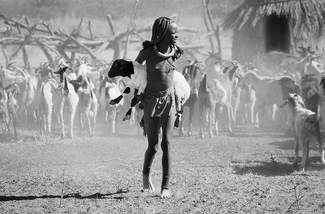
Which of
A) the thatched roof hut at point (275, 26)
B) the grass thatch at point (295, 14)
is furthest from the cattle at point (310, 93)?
the grass thatch at point (295, 14)

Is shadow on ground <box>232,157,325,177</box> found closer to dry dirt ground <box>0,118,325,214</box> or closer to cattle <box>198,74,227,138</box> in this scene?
dry dirt ground <box>0,118,325,214</box>

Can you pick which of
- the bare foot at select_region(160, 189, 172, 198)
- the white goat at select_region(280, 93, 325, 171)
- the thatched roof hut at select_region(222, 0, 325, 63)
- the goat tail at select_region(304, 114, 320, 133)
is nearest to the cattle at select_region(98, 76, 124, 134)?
the white goat at select_region(280, 93, 325, 171)

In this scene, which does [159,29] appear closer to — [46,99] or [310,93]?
[46,99]

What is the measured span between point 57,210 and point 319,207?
10.3 ft

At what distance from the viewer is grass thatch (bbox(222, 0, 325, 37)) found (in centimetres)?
2186

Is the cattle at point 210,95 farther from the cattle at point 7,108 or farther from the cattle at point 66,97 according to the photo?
the cattle at point 7,108

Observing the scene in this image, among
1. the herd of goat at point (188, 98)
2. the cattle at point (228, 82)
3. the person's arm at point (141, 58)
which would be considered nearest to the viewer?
the person's arm at point (141, 58)

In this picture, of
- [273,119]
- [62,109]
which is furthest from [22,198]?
[273,119]

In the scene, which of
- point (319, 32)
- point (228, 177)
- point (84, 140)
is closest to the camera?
point (228, 177)

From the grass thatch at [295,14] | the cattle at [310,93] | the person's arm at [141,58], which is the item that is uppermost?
the grass thatch at [295,14]

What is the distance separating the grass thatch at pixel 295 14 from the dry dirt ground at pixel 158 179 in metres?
11.5

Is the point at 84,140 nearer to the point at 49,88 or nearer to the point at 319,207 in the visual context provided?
the point at 49,88

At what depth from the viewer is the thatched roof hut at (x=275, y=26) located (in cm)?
2194

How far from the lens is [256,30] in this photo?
22922 millimetres
